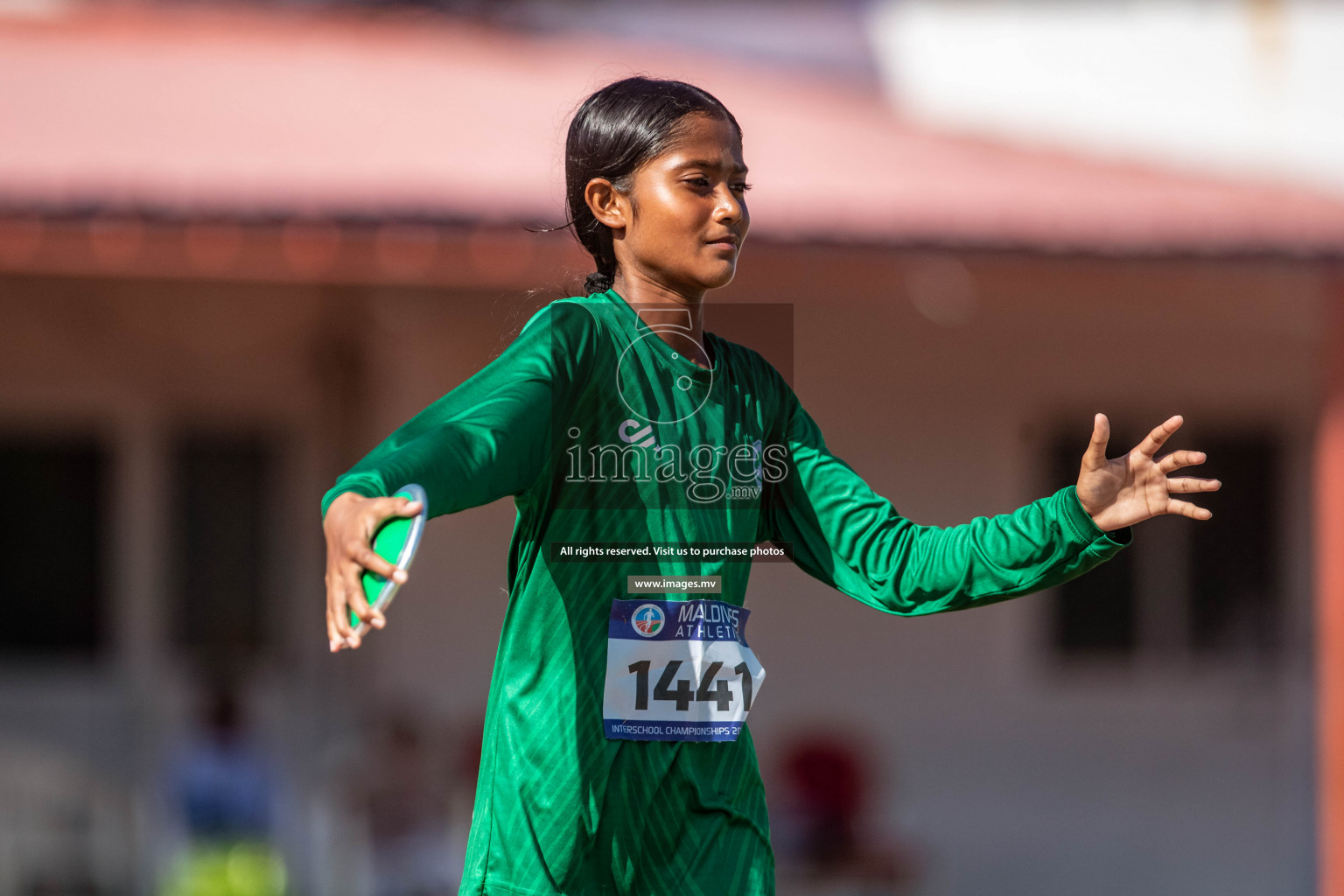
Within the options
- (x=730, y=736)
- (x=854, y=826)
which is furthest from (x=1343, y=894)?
(x=730, y=736)

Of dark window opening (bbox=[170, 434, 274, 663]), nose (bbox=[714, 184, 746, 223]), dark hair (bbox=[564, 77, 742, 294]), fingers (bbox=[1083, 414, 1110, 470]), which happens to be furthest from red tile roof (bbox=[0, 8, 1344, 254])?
fingers (bbox=[1083, 414, 1110, 470])

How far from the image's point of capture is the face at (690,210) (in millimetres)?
1812

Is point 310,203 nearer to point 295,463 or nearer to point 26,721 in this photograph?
point 295,463

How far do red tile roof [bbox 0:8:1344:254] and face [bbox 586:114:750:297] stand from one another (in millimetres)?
2514

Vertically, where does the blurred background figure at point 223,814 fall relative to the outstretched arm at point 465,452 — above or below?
below

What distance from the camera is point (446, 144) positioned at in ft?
19.7

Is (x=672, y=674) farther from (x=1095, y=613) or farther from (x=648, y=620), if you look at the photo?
(x=1095, y=613)

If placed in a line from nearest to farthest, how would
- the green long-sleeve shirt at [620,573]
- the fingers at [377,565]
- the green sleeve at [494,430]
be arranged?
the fingers at [377,565] < the green sleeve at [494,430] < the green long-sleeve shirt at [620,573]

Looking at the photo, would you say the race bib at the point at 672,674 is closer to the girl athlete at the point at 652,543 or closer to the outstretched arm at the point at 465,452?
the girl athlete at the point at 652,543

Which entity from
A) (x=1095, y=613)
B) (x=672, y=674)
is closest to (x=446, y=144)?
(x=1095, y=613)

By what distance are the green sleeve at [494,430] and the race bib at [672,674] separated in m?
0.23

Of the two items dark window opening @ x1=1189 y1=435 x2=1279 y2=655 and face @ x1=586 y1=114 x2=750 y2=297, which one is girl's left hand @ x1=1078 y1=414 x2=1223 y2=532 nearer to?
face @ x1=586 y1=114 x2=750 y2=297

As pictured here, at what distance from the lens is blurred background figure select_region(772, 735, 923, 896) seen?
5.87 meters

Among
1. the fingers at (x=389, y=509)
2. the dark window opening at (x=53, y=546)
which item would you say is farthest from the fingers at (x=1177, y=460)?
the dark window opening at (x=53, y=546)
